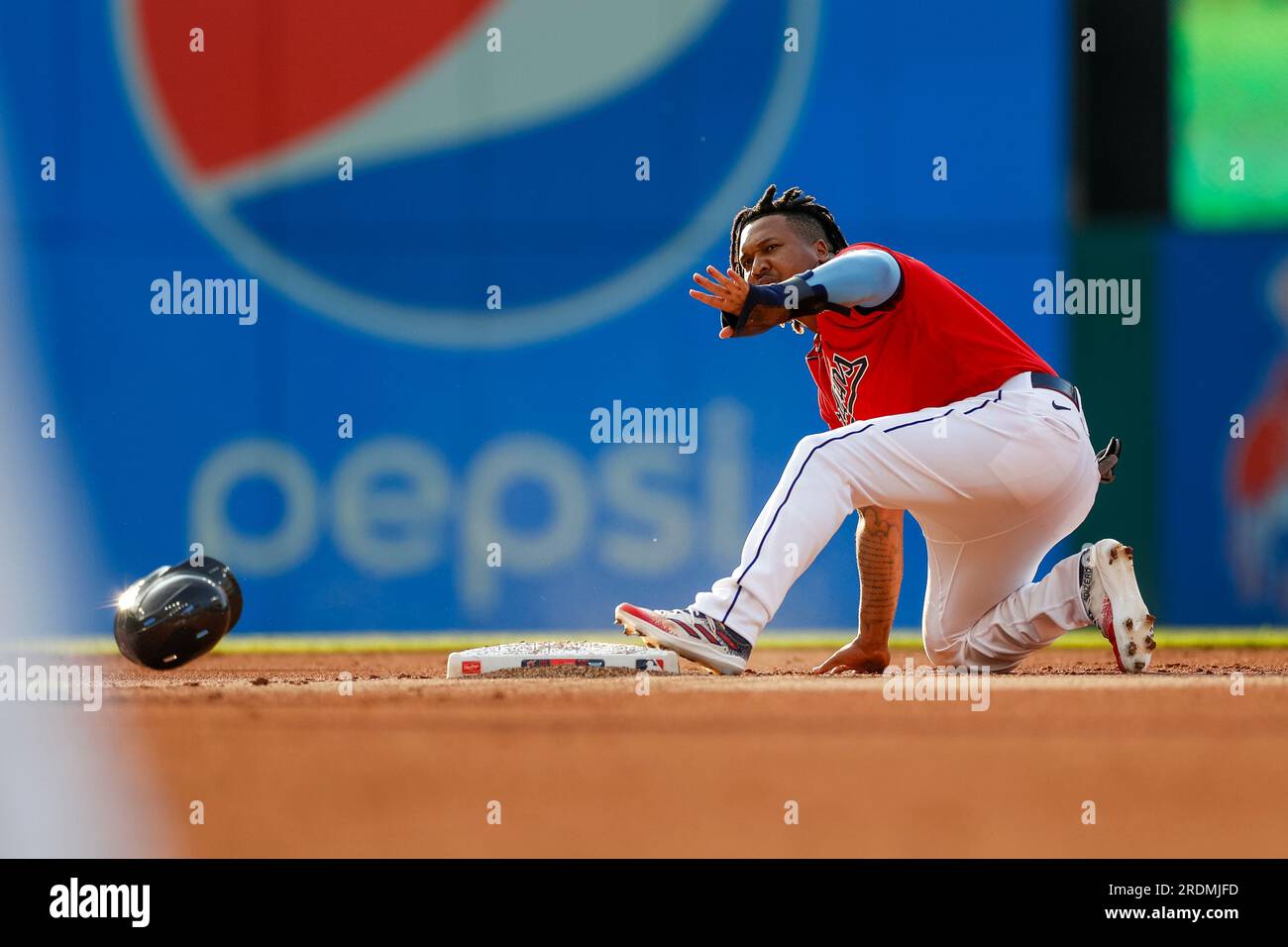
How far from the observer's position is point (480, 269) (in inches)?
221

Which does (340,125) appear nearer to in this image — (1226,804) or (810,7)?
(810,7)

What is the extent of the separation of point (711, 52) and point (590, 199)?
0.81 m

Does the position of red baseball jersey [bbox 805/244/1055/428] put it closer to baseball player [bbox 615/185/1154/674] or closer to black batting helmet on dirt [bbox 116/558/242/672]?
baseball player [bbox 615/185/1154/674]

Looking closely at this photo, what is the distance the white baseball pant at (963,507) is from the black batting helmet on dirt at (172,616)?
49.1 inches

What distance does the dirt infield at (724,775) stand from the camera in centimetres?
217

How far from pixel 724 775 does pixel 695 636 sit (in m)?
0.53

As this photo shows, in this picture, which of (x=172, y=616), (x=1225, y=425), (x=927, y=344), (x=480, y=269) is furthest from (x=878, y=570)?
(x=1225, y=425)

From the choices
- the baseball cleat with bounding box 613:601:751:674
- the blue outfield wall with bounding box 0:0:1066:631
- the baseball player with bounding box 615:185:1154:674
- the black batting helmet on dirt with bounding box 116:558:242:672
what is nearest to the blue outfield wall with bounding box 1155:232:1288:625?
the blue outfield wall with bounding box 0:0:1066:631

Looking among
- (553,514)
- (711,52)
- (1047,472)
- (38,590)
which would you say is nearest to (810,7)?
(711,52)

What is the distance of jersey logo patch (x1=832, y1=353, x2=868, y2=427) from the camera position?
336 cm

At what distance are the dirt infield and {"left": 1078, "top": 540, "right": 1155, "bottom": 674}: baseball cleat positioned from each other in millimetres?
659

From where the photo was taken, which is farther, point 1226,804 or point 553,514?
point 553,514

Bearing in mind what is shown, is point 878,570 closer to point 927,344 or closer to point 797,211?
point 927,344

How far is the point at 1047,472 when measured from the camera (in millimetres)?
3057
